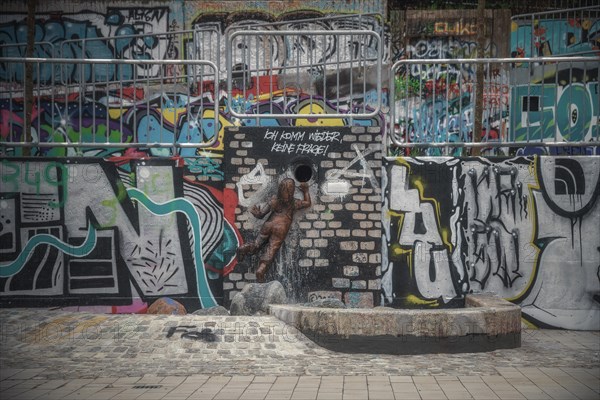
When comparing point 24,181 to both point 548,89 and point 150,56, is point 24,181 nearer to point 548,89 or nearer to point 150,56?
point 150,56

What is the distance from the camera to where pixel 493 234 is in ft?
29.6

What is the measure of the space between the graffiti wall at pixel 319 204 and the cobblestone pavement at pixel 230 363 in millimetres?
1198

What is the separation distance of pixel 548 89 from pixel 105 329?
36.2 feet

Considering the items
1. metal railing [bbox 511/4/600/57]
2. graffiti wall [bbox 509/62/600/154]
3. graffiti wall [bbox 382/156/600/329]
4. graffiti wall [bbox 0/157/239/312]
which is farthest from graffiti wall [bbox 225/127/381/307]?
metal railing [bbox 511/4/600/57]

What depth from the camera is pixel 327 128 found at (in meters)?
8.86

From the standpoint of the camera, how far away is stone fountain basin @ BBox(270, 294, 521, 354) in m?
7.45

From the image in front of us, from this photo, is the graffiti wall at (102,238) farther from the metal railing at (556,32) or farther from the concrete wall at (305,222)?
the metal railing at (556,32)

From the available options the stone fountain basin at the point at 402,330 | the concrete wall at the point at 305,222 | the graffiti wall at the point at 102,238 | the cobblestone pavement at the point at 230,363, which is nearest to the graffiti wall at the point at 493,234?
the concrete wall at the point at 305,222

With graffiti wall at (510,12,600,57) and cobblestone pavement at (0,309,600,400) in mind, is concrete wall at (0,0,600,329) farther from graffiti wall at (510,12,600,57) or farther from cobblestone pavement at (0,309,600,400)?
graffiti wall at (510,12,600,57)

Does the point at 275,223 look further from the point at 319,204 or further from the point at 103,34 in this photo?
the point at 103,34

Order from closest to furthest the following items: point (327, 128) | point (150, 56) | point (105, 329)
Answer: point (105, 329), point (327, 128), point (150, 56)

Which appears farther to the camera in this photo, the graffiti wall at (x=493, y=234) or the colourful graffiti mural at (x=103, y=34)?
the colourful graffiti mural at (x=103, y=34)

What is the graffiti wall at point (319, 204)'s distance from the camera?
8.80m

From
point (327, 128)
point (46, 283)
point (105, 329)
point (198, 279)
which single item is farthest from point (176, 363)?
point (327, 128)
